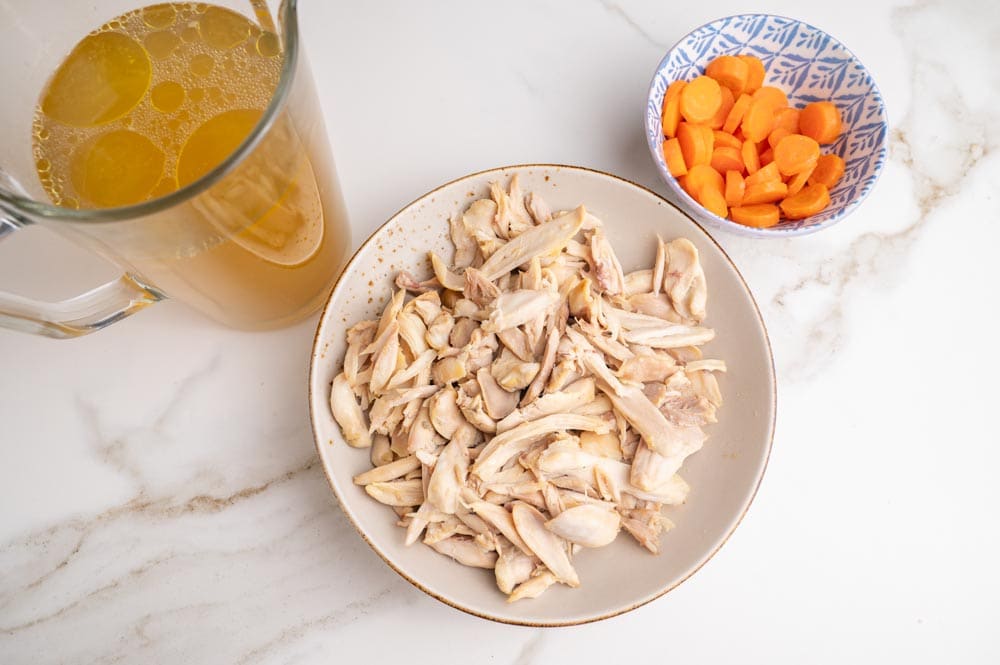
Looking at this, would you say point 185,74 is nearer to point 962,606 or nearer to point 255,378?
point 255,378

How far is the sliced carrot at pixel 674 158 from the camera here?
1.20 metres

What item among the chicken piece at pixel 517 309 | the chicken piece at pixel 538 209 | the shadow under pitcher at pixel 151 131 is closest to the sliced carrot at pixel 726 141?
the chicken piece at pixel 538 209

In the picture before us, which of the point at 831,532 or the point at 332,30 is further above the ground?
the point at 332,30

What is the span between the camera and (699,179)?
120cm

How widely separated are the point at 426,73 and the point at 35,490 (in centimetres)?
97

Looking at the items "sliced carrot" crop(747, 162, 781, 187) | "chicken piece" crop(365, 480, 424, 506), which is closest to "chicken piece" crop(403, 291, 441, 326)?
"chicken piece" crop(365, 480, 424, 506)

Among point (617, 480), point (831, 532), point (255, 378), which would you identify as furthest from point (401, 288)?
point (831, 532)

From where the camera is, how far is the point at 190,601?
3.72 ft

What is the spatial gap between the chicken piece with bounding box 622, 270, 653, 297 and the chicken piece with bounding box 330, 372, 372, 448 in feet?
1.45

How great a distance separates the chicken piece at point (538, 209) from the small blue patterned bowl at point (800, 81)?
0.65ft

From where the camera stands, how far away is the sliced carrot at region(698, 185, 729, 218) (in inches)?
47.0

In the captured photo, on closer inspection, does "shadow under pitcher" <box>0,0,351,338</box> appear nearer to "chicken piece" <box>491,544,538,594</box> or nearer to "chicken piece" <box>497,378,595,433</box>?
"chicken piece" <box>497,378,595,433</box>

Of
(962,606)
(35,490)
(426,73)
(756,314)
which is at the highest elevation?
(426,73)

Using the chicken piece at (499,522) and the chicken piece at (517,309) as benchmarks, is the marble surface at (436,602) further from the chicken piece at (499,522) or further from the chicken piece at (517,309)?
the chicken piece at (517,309)
